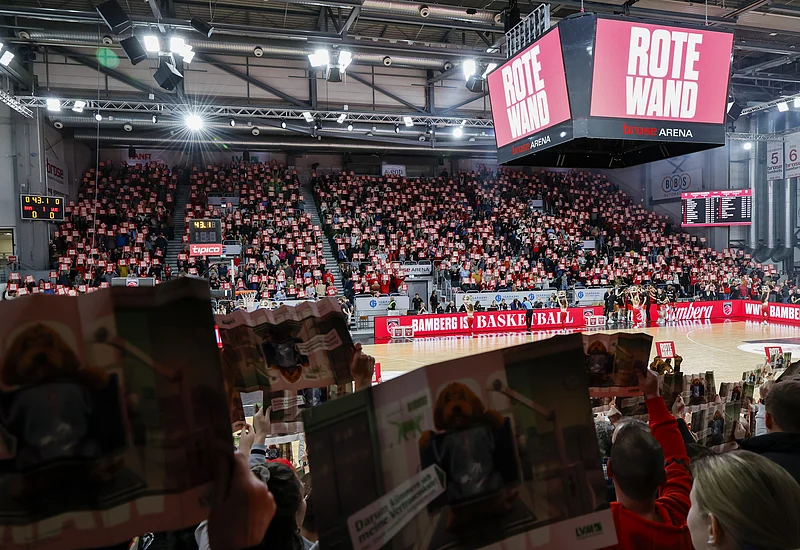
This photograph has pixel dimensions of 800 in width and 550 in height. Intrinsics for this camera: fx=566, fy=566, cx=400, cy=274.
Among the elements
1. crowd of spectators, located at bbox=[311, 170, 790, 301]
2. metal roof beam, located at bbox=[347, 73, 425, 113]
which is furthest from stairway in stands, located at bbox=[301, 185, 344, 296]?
metal roof beam, located at bbox=[347, 73, 425, 113]

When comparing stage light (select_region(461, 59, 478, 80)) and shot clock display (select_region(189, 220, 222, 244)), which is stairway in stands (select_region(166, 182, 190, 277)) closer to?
shot clock display (select_region(189, 220, 222, 244))

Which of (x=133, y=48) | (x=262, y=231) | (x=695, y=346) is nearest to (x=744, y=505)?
(x=133, y=48)

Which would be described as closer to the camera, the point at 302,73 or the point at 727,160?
the point at 302,73

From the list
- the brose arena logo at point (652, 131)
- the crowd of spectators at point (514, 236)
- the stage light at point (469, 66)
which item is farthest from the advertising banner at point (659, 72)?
the crowd of spectators at point (514, 236)

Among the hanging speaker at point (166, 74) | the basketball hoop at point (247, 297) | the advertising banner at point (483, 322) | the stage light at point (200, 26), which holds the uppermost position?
the stage light at point (200, 26)

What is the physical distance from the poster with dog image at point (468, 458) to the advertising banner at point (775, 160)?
3303cm

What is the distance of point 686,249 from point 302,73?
856 inches

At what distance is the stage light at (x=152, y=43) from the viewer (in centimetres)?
1319

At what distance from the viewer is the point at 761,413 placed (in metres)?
4.36

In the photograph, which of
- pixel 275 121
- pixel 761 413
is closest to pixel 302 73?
pixel 275 121

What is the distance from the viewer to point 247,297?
67.7 ft

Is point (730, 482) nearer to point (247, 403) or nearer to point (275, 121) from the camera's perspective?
point (247, 403)

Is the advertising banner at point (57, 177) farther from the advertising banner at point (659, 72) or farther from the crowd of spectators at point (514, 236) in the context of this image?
the advertising banner at point (659, 72)

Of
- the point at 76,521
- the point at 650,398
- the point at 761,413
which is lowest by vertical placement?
the point at 761,413
